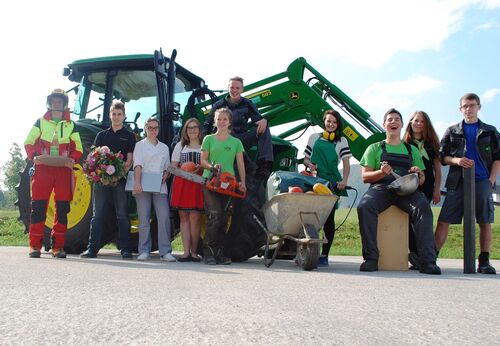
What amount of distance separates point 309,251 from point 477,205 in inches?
80.7

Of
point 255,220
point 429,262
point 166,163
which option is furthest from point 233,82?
point 429,262

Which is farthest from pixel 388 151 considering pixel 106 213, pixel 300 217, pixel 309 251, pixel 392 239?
pixel 106 213

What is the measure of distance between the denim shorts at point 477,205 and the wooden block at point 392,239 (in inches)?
23.2

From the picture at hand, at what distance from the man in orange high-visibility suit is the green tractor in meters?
0.64

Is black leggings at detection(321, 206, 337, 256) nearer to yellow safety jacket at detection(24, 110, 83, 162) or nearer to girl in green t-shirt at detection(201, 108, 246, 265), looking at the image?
girl in green t-shirt at detection(201, 108, 246, 265)

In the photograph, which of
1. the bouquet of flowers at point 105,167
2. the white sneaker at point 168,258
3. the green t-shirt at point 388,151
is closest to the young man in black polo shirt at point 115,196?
the bouquet of flowers at point 105,167

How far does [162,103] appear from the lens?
266 inches

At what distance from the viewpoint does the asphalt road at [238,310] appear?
216cm

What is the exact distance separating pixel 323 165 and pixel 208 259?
1.74 metres

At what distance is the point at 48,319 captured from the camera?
7.90 feet

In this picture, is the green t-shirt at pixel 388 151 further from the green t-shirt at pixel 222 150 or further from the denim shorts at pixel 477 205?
the green t-shirt at pixel 222 150

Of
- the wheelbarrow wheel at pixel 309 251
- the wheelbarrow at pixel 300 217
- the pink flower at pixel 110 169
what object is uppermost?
the pink flower at pixel 110 169

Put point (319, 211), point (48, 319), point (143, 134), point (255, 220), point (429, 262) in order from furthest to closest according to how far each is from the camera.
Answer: point (143, 134)
point (255, 220)
point (319, 211)
point (429, 262)
point (48, 319)

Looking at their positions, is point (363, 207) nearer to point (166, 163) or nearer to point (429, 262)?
point (429, 262)
